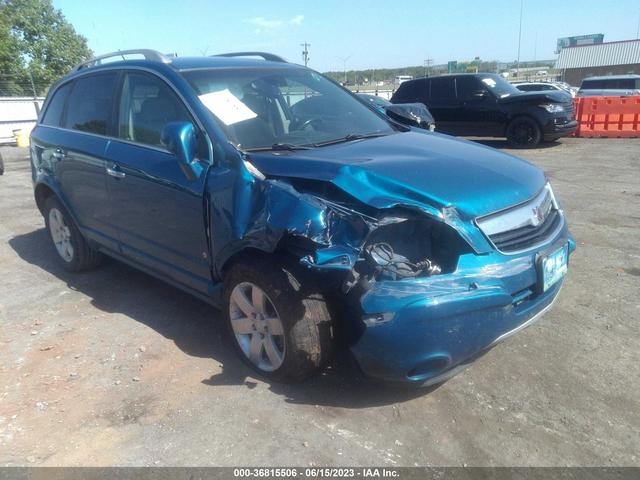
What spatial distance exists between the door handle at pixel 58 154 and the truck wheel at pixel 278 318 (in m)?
2.47

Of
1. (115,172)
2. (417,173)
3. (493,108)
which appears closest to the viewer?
(417,173)

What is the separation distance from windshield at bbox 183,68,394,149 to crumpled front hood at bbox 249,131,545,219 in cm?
27

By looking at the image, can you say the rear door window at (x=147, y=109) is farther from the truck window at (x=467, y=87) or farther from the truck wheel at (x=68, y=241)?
the truck window at (x=467, y=87)

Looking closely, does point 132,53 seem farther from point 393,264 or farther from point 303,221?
point 393,264

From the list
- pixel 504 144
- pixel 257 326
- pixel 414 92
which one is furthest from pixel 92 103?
pixel 504 144

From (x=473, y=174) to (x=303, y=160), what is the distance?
0.93 metres

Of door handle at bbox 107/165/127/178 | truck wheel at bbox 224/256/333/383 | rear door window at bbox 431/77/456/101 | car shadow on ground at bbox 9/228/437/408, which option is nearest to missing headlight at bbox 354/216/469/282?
truck wheel at bbox 224/256/333/383

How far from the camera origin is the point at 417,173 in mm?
2795

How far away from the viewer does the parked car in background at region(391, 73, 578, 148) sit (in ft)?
37.8

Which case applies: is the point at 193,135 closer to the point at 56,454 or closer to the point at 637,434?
the point at 56,454

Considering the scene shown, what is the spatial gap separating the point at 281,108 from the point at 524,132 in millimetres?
9621

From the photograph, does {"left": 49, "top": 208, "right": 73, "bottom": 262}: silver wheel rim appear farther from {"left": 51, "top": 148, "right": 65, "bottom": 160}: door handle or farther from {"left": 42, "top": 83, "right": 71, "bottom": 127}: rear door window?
{"left": 42, "top": 83, "right": 71, "bottom": 127}: rear door window

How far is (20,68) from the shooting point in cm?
4212

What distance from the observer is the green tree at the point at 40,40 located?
4266 centimetres
